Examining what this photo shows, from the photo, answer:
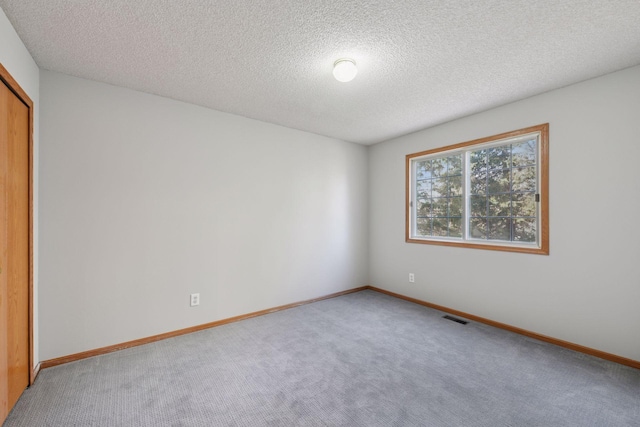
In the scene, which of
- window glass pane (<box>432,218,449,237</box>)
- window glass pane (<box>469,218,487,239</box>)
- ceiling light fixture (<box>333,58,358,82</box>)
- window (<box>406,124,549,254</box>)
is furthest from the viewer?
window glass pane (<box>432,218,449,237</box>)

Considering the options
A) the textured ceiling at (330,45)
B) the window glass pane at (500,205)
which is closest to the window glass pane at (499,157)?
the window glass pane at (500,205)

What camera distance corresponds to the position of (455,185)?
3.74 metres

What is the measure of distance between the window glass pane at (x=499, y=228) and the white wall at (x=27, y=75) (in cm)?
441

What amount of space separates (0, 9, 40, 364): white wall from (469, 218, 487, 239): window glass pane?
14.4 feet

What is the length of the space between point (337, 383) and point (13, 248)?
95.3 inches

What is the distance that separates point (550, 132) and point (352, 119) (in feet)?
6.81

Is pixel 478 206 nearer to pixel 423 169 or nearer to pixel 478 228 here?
pixel 478 228

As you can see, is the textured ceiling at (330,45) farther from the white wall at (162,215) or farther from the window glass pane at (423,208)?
the window glass pane at (423,208)

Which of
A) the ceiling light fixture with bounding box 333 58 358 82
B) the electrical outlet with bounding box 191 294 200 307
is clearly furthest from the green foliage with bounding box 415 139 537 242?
the electrical outlet with bounding box 191 294 200 307

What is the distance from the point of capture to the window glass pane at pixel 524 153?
2.99 meters

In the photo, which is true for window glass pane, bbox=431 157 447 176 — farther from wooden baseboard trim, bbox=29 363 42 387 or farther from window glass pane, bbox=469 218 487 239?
wooden baseboard trim, bbox=29 363 42 387

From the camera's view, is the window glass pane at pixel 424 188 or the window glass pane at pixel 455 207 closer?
the window glass pane at pixel 455 207

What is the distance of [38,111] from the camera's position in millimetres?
2287

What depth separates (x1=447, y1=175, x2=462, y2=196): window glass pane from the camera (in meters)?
3.69
